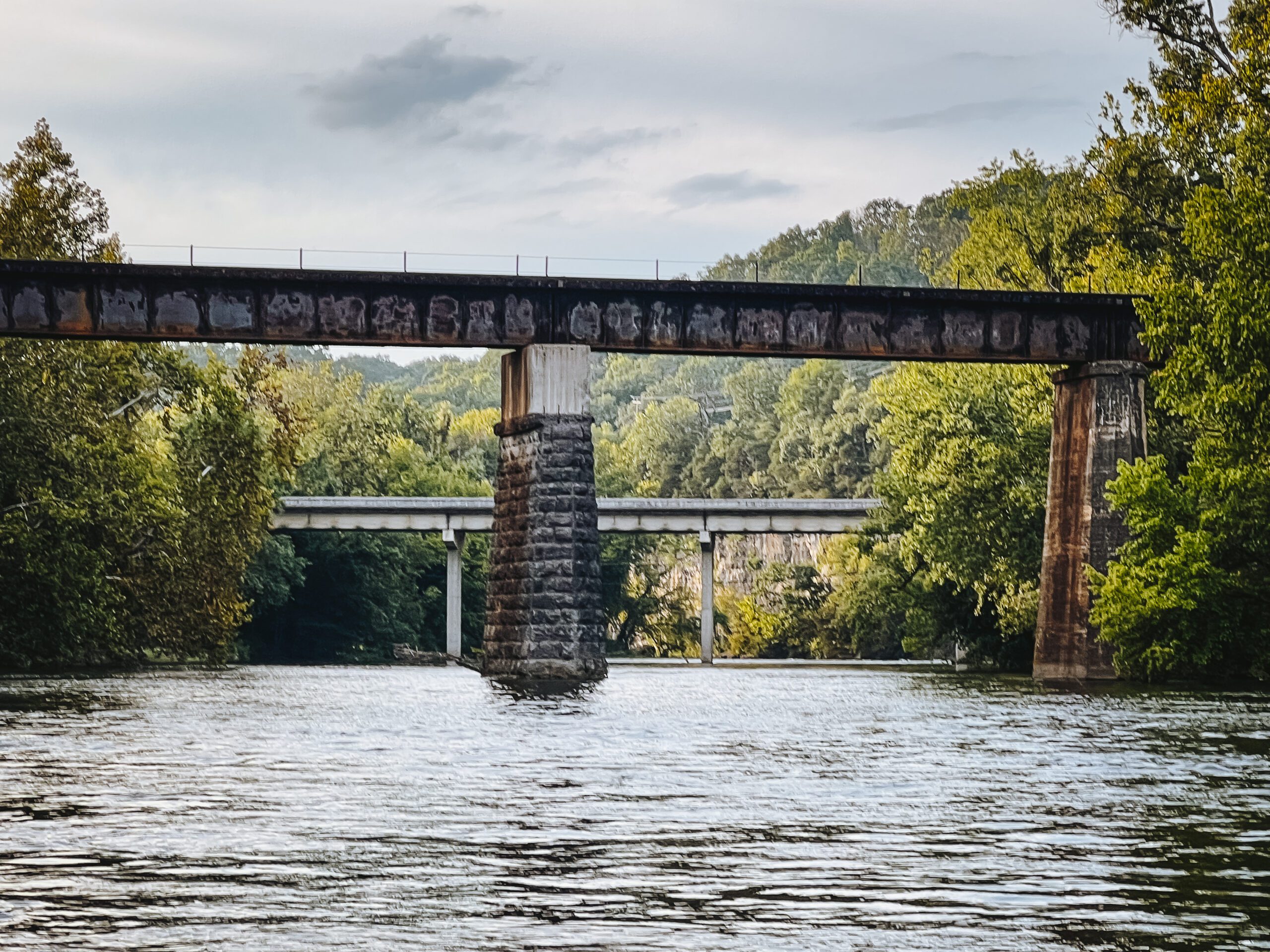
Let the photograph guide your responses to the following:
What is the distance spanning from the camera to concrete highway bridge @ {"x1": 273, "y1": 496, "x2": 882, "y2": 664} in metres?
90.3

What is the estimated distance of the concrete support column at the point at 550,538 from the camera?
4572 centimetres

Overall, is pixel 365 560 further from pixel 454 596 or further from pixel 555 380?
pixel 555 380

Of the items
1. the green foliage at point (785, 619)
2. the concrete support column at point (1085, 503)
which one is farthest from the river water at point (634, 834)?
the green foliage at point (785, 619)

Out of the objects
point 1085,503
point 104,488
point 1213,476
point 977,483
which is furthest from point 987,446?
point 104,488

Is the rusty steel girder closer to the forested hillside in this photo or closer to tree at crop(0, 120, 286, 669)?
the forested hillside

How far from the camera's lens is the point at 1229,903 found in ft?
39.7

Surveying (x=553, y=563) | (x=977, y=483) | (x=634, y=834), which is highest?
(x=977, y=483)

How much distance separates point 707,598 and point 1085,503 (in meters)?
54.0

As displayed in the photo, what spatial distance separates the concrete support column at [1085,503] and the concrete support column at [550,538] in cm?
1217

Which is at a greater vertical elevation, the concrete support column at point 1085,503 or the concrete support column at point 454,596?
the concrete support column at point 1085,503

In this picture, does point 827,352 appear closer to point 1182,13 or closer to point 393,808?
point 1182,13

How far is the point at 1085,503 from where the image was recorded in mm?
49719

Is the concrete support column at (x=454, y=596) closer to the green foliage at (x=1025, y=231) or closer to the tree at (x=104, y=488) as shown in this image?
the tree at (x=104, y=488)

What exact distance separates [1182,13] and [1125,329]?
11506 millimetres
